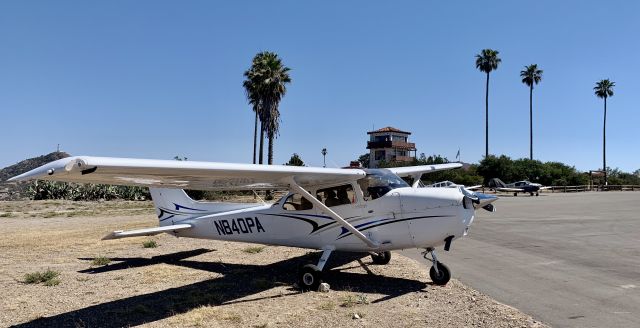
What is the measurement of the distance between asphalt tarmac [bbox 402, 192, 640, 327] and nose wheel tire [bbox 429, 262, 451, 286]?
513mm

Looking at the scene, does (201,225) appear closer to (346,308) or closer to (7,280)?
(7,280)

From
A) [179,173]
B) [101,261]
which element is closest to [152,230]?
[101,261]

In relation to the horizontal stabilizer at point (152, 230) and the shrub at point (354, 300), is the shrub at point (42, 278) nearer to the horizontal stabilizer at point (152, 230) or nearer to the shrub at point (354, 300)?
the horizontal stabilizer at point (152, 230)

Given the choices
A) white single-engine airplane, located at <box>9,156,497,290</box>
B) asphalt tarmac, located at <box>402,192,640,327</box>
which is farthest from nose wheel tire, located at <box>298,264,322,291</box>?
asphalt tarmac, located at <box>402,192,640,327</box>

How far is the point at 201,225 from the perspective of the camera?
1027 centimetres

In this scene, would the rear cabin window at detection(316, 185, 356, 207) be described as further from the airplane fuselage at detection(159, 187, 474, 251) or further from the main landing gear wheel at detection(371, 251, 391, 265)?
the main landing gear wheel at detection(371, 251, 391, 265)

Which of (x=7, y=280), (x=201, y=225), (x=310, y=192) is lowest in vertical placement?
(x=7, y=280)

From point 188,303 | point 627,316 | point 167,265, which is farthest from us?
point 167,265

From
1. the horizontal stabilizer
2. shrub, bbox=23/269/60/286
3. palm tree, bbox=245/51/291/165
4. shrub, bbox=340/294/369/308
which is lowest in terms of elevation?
shrub, bbox=23/269/60/286

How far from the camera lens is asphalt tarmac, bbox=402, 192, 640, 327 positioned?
6.21 metres

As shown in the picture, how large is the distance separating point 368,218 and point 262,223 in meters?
2.39

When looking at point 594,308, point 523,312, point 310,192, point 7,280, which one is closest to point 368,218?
point 310,192

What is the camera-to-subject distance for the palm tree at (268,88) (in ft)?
127

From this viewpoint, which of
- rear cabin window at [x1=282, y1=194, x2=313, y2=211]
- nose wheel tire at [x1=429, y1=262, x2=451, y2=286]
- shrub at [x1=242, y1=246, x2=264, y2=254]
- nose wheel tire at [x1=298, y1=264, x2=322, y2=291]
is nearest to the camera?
nose wheel tire at [x1=298, y1=264, x2=322, y2=291]
